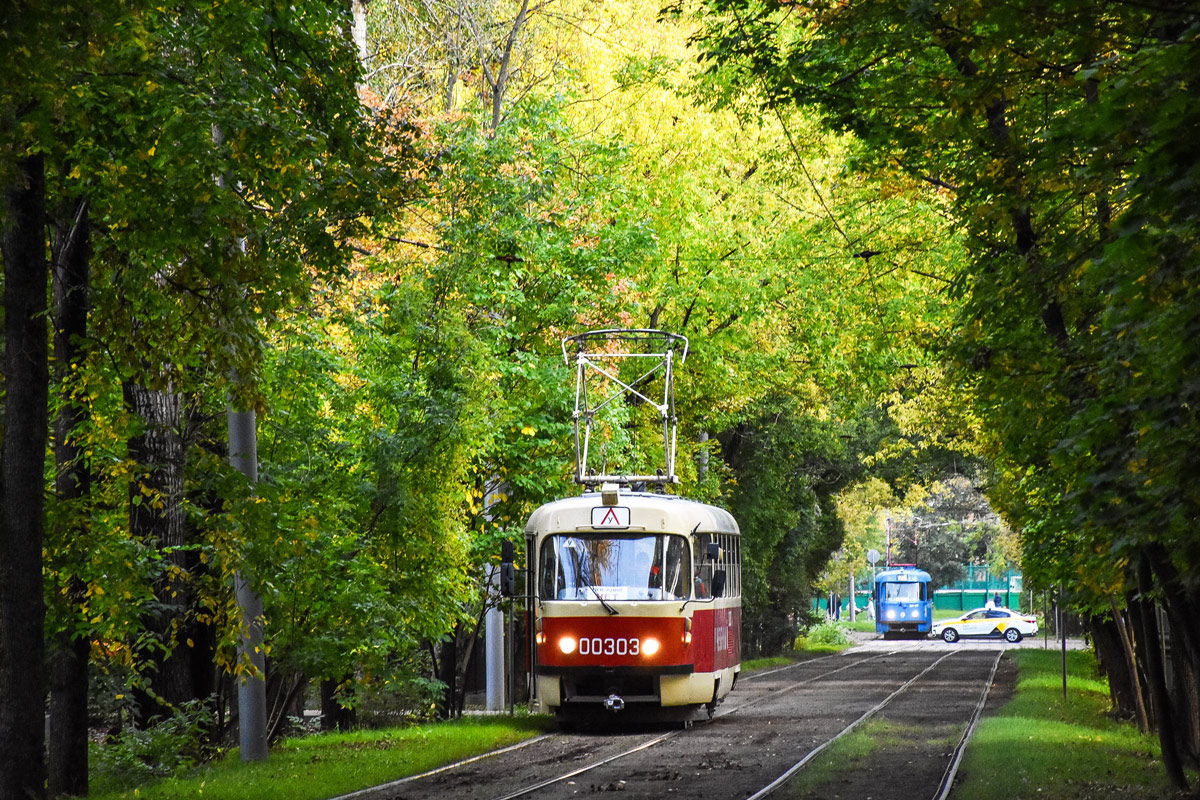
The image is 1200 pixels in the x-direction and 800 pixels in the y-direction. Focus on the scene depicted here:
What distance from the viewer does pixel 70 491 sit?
1383 centimetres

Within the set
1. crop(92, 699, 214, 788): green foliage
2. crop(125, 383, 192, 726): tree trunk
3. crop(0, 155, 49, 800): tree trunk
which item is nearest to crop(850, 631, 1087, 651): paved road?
crop(125, 383, 192, 726): tree trunk

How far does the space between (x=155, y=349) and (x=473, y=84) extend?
72.2ft

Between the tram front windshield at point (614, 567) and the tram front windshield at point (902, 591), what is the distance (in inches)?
2222

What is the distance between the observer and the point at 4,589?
34.8 feet

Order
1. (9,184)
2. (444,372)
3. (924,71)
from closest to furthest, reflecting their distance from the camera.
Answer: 1. (9,184)
2. (924,71)
3. (444,372)

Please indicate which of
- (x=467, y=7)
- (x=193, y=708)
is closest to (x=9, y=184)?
(x=193, y=708)

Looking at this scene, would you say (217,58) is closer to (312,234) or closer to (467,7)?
(312,234)

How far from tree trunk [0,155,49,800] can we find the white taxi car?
63887 millimetres

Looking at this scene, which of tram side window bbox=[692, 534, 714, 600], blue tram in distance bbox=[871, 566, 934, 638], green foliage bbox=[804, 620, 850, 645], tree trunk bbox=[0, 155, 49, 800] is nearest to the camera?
tree trunk bbox=[0, 155, 49, 800]

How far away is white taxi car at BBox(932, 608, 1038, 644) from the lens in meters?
70.0

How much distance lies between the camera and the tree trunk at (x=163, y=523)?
15.7 meters

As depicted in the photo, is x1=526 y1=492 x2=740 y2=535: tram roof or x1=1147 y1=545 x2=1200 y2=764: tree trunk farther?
x1=526 y1=492 x2=740 y2=535: tram roof

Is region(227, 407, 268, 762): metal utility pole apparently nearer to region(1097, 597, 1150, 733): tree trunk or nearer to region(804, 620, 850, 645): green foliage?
region(1097, 597, 1150, 733): tree trunk

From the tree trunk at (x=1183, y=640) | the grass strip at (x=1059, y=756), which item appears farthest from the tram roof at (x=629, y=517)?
the tree trunk at (x=1183, y=640)
